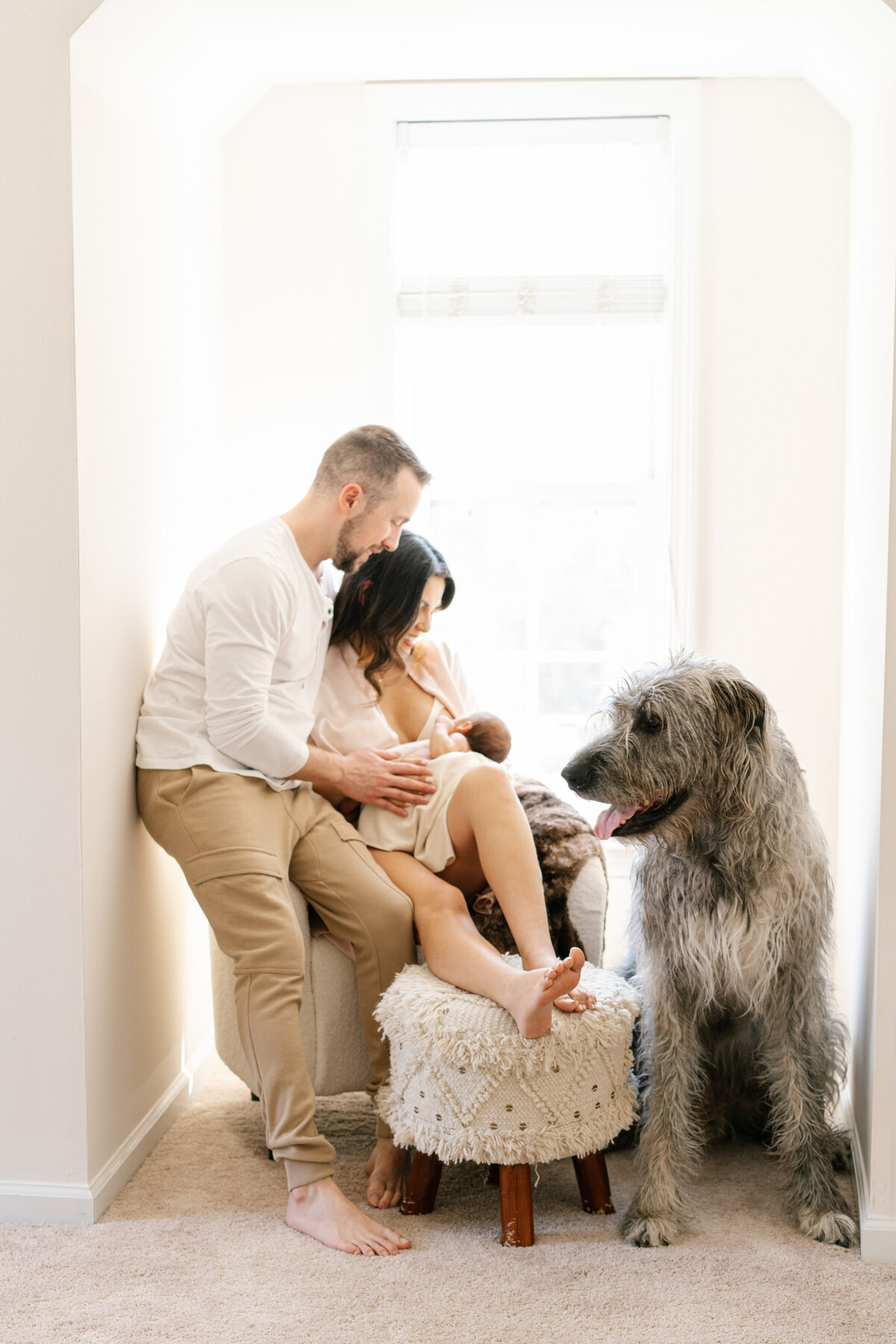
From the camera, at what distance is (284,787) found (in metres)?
2.39

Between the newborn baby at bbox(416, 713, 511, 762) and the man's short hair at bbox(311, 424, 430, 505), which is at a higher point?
the man's short hair at bbox(311, 424, 430, 505)

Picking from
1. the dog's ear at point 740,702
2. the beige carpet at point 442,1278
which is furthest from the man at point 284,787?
the dog's ear at point 740,702

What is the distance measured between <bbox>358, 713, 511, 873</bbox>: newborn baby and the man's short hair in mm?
561

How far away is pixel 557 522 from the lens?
336cm

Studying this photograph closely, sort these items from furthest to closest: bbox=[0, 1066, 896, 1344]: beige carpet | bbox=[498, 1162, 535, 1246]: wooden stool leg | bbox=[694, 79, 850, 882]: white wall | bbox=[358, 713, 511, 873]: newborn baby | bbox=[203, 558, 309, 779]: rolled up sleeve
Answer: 1. bbox=[694, 79, 850, 882]: white wall
2. bbox=[358, 713, 511, 873]: newborn baby
3. bbox=[203, 558, 309, 779]: rolled up sleeve
4. bbox=[498, 1162, 535, 1246]: wooden stool leg
5. bbox=[0, 1066, 896, 1344]: beige carpet

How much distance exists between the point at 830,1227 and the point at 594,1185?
17.0 inches

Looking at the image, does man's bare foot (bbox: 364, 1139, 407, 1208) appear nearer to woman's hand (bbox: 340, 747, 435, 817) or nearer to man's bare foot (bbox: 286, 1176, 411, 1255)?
man's bare foot (bbox: 286, 1176, 411, 1255)

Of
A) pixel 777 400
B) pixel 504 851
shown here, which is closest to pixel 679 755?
pixel 504 851

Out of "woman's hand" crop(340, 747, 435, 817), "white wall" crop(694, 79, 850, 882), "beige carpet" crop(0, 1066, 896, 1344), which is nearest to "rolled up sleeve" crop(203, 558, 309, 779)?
"woman's hand" crop(340, 747, 435, 817)

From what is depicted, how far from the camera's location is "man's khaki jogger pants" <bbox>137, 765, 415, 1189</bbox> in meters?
2.13

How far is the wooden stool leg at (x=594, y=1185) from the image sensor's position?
2160 millimetres

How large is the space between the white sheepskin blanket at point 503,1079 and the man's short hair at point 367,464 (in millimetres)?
1072

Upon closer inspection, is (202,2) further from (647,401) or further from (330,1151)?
(330,1151)

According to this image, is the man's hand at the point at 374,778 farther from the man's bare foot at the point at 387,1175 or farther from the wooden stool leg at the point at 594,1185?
the wooden stool leg at the point at 594,1185
